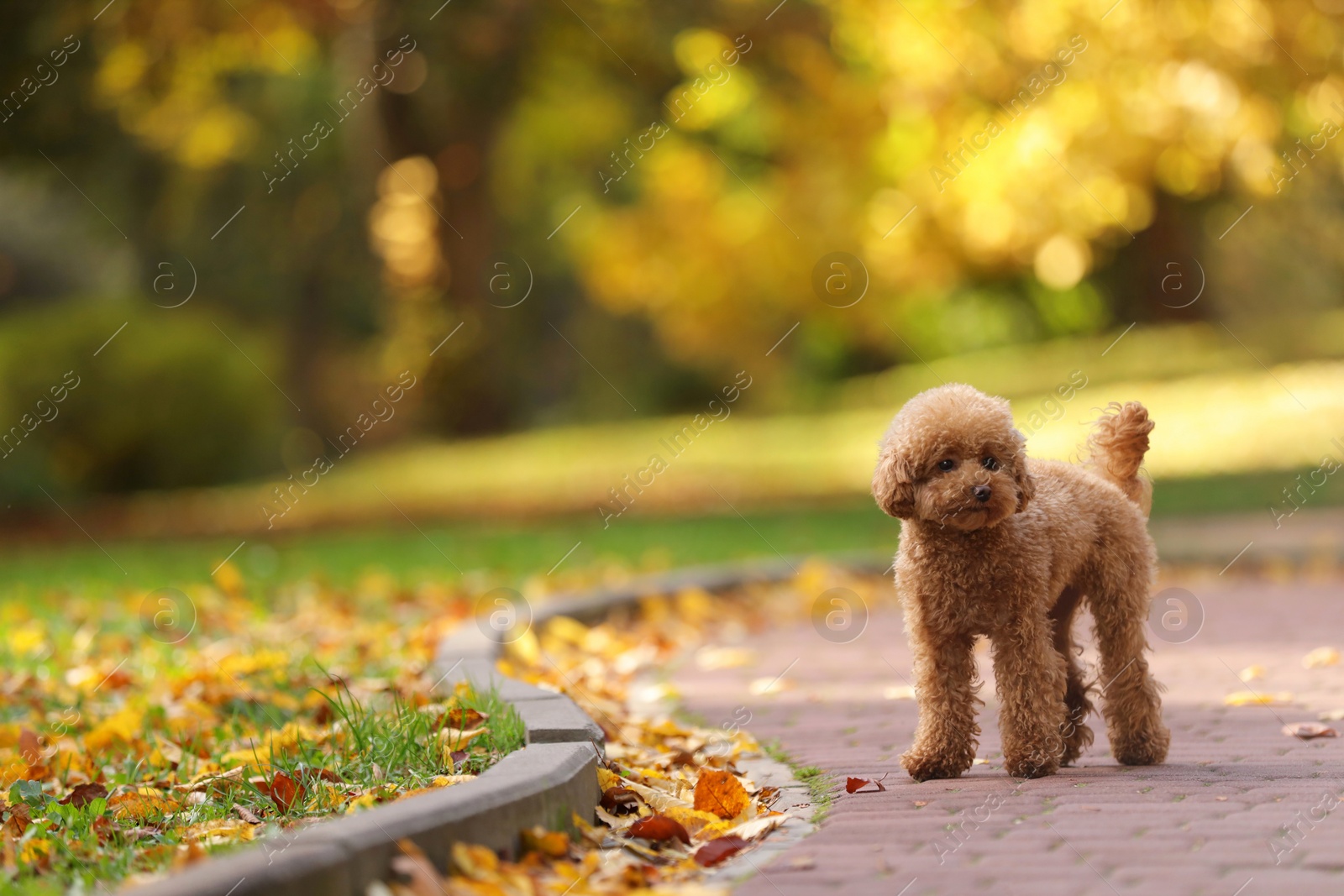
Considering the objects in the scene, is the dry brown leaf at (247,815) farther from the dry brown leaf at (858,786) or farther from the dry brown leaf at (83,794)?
the dry brown leaf at (858,786)

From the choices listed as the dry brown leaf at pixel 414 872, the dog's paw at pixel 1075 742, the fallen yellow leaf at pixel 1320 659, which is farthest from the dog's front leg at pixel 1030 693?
the fallen yellow leaf at pixel 1320 659

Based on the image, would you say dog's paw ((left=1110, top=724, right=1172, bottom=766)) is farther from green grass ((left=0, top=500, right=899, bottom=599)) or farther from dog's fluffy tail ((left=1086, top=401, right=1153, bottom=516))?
green grass ((left=0, top=500, right=899, bottom=599))

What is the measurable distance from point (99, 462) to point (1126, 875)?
18.8m

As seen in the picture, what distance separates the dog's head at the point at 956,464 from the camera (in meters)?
4.33

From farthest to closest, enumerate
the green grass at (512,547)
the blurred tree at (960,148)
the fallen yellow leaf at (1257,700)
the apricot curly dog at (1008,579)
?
the blurred tree at (960,148) < the green grass at (512,547) < the fallen yellow leaf at (1257,700) < the apricot curly dog at (1008,579)

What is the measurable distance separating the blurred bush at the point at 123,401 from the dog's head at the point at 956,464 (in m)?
15.7

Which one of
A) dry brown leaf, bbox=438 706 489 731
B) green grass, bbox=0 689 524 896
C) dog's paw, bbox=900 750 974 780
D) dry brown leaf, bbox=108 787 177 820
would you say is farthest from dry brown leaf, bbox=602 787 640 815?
dry brown leaf, bbox=108 787 177 820

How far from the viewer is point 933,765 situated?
4.63 metres

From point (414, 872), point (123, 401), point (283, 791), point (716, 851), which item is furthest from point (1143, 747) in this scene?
point (123, 401)

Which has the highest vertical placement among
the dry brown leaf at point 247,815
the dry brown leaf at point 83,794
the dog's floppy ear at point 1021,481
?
the dog's floppy ear at point 1021,481

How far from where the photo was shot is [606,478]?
1900 cm

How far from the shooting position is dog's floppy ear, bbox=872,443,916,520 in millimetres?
4445

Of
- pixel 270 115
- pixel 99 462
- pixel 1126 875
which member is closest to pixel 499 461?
pixel 99 462

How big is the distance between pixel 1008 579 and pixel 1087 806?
73 cm
